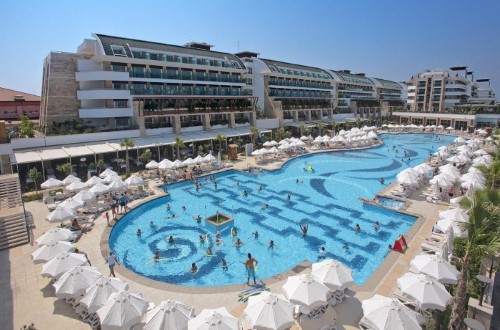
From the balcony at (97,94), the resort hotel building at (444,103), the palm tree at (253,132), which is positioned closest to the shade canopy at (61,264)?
the balcony at (97,94)

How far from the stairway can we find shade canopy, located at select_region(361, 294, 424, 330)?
783 inches

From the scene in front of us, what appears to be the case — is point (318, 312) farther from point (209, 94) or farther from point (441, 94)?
point (441, 94)

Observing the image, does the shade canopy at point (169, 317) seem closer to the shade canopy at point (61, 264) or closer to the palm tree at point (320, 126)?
the shade canopy at point (61, 264)

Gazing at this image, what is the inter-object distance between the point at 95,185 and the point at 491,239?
25462 millimetres

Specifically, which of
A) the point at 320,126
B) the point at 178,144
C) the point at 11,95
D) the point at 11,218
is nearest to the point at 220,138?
the point at 178,144

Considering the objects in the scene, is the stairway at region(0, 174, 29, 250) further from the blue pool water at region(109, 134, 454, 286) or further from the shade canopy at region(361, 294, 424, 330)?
the shade canopy at region(361, 294, 424, 330)

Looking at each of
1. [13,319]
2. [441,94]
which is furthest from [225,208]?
[441,94]

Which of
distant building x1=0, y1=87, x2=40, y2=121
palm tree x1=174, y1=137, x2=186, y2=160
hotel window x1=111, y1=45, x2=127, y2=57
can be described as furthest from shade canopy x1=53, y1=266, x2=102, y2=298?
distant building x1=0, y1=87, x2=40, y2=121

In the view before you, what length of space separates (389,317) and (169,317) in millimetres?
7233

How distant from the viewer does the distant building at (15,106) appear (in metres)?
52.1

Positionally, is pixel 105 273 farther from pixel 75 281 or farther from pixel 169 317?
pixel 169 317

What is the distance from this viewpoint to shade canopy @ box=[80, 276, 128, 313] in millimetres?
11477

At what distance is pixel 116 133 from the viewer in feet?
124

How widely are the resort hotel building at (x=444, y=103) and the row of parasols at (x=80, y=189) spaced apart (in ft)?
245
